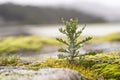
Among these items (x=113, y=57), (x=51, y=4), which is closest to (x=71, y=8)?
(x=51, y=4)

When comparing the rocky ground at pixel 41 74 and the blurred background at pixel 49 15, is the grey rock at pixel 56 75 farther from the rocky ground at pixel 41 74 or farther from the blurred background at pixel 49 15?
the blurred background at pixel 49 15

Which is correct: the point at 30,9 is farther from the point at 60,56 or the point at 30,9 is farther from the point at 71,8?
the point at 60,56

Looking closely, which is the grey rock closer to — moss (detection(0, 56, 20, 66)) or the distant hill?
moss (detection(0, 56, 20, 66))

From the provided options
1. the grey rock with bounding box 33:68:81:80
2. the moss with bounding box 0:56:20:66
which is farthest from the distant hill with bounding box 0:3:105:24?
the grey rock with bounding box 33:68:81:80

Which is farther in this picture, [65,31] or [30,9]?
[30,9]

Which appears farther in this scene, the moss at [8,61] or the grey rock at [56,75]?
the moss at [8,61]

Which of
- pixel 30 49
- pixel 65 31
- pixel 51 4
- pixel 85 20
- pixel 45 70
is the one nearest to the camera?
pixel 45 70

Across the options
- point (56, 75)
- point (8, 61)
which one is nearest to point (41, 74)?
point (56, 75)

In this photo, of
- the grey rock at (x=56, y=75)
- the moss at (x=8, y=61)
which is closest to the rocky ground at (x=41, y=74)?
the grey rock at (x=56, y=75)
